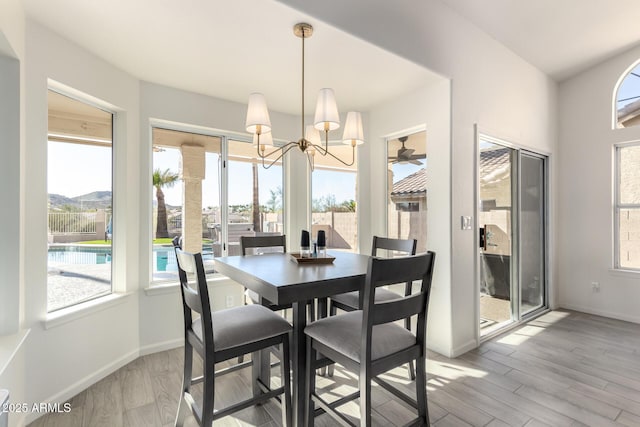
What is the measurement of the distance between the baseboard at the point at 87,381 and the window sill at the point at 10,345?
51 centimetres

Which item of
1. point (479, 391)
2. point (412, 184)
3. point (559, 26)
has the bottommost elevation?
point (479, 391)

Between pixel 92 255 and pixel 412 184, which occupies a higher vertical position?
pixel 412 184

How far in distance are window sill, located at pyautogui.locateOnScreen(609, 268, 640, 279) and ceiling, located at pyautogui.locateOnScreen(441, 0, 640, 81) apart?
8.31 feet

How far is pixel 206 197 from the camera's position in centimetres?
327

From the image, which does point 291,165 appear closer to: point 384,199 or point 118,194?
point 384,199

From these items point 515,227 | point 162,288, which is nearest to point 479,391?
point 515,227

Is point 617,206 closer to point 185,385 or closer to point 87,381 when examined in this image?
point 185,385

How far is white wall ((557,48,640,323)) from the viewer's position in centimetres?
375

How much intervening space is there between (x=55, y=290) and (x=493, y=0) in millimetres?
4113

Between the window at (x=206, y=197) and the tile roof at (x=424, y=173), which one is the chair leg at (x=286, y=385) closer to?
the window at (x=206, y=197)

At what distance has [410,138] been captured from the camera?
3318mm

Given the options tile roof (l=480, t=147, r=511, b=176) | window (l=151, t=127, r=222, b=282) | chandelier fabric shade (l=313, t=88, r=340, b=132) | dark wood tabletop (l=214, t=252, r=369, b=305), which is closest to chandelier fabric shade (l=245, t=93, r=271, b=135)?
chandelier fabric shade (l=313, t=88, r=340, b=132)

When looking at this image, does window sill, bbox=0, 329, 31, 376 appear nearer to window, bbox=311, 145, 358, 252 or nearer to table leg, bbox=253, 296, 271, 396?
table leg, bbox=253, 296, 271, 396

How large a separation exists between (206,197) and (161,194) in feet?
1.39
